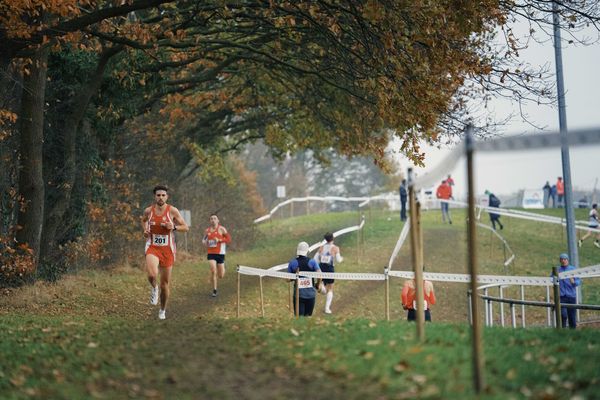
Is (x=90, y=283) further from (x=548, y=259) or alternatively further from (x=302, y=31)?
(x=548, y=259)

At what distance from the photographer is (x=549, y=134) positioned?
7.10m

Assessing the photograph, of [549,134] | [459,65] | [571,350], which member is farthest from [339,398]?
[459,65]

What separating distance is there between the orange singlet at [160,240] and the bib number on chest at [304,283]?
3424 mm

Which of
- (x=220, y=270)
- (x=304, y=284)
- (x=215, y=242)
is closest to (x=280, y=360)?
(x=304, y=284)

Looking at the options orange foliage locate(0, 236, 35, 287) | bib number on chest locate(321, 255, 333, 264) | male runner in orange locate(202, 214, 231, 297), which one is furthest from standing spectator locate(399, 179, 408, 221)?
orange foliage locate(0, 236, 35, 287)

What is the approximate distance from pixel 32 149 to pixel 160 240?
17.3ft

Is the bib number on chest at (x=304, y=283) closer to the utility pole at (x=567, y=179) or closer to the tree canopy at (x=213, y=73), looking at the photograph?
the tree canopy at (x=213, y=73)

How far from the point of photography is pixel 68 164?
2280 centimetres

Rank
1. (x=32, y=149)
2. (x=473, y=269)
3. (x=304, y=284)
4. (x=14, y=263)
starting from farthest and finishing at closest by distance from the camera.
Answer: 1. (x=32, y=149)
2. (x=14, y=263)
3. (x=304, y=284)
4. (x=473, y=269)

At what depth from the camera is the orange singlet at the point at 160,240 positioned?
16.0 metres

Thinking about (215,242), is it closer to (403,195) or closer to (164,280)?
(164,280)

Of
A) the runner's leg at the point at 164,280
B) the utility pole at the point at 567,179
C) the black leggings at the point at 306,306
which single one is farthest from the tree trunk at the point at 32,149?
the utility pole at the point at 567,179

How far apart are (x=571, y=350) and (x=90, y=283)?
17.4m

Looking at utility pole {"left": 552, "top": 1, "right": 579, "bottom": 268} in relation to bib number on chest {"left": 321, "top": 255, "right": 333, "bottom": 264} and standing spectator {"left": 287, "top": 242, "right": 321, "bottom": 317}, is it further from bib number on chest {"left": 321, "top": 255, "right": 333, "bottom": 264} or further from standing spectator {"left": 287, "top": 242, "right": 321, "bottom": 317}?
standing spectator {"left": 287, "top": 242, "right": 321, "bottom": 317}
